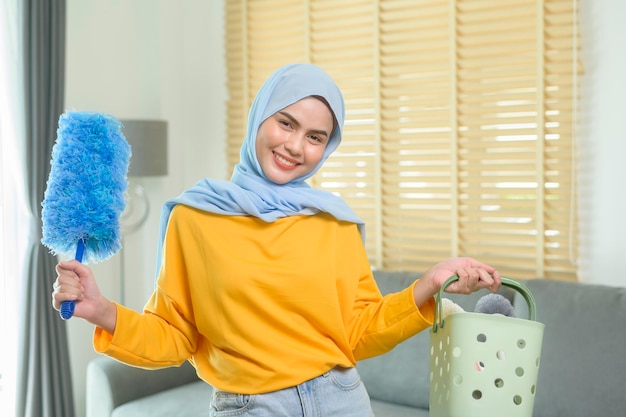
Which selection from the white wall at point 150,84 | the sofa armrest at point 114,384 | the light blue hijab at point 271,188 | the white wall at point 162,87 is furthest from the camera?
the white wall at point 162,87

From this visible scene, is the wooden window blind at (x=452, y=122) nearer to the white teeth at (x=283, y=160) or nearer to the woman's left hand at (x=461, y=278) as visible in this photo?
the woman's left hand at (x=461, y=278)

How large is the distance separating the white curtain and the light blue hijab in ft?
6.88

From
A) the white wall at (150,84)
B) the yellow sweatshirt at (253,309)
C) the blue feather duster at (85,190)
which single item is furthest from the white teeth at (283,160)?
the white wall at (150,84)

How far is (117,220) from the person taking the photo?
1.59 meters

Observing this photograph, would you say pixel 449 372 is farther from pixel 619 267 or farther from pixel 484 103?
pixel 484 103

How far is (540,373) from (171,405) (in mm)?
1443

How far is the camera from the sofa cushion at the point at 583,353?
263 cm

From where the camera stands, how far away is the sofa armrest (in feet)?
10.4

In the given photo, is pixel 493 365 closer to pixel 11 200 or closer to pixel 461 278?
pixel 461 278

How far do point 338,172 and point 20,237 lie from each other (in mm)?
1552

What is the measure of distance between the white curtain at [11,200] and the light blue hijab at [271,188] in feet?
6.88

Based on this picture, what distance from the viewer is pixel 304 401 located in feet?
5.02

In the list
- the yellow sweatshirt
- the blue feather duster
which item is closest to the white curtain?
the blue feather duster

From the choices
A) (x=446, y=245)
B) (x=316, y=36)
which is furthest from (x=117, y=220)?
(x=316, y=36)
